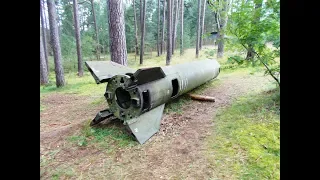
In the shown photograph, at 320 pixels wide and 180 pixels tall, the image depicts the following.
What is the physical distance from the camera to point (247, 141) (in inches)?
137

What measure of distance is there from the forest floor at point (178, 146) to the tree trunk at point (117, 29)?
6.39ft

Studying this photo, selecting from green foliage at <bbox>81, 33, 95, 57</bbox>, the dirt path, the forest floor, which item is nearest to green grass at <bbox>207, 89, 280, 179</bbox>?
the forest floor

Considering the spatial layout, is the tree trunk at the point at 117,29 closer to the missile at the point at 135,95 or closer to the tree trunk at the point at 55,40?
the missile at the point at 135,95

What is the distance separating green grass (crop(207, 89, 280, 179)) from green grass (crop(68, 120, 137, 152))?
1515 mm

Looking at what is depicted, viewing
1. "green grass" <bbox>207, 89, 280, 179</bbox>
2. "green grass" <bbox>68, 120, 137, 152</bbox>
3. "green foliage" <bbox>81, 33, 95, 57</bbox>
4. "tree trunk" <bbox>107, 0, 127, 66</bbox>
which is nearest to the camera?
"green grass" <bbox>207, 89, 280, 179</bbox>

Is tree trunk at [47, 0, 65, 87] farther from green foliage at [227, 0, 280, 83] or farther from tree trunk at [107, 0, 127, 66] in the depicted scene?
green foliage at [227, 0, 280, 83]

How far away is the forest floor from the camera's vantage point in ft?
9.33

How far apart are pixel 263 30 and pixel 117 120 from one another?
11.9ft

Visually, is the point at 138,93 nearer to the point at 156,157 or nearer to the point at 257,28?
the point at 156,157

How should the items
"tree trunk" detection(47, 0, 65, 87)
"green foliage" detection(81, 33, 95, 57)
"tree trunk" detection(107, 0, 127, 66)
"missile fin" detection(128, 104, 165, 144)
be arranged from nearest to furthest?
"missile fin" detection(128, 104, 165, 144)
"tree trunk" detection(107, 0, 127, 66)
"tree trunk" detection(47, 0, 65, 87)
"green foliage" detection(81, 33, 95, 57)

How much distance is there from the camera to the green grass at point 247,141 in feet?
9.04

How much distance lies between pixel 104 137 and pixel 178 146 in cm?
138
